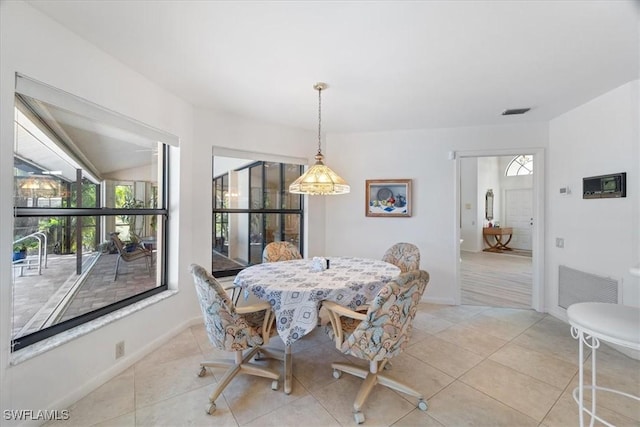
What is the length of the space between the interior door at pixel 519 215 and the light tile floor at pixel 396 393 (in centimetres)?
664

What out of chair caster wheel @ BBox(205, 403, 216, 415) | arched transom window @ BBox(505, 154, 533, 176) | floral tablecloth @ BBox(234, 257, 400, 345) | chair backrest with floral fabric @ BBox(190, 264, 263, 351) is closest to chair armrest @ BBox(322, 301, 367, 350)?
floral tablecloth @ BBox(234, 257, 400, 345)

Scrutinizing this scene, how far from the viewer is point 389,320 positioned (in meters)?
1.62

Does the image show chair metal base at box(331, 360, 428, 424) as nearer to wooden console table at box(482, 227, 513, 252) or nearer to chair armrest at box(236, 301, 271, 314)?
chair armrest at box(236, 301, 271, 314)

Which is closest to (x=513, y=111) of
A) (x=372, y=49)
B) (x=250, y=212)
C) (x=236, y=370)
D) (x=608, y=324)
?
(x=372, y=49)

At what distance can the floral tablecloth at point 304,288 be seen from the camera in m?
1.89

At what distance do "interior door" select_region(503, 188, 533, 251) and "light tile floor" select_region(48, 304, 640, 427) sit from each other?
664 centimetres

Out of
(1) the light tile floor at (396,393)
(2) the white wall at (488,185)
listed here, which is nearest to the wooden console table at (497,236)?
(2) the white wall at (488,185)

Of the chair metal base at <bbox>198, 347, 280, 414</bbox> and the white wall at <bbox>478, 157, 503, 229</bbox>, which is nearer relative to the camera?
the chair metal base at <bbox>198, 347, 280, 414</bbox>

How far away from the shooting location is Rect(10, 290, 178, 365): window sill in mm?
1556

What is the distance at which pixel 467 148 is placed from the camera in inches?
145

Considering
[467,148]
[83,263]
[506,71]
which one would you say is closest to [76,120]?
[83,263]

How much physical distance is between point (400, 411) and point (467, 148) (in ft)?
10.8

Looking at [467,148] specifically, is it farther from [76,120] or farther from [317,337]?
[76,120]

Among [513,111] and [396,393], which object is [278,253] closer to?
[396,393]
